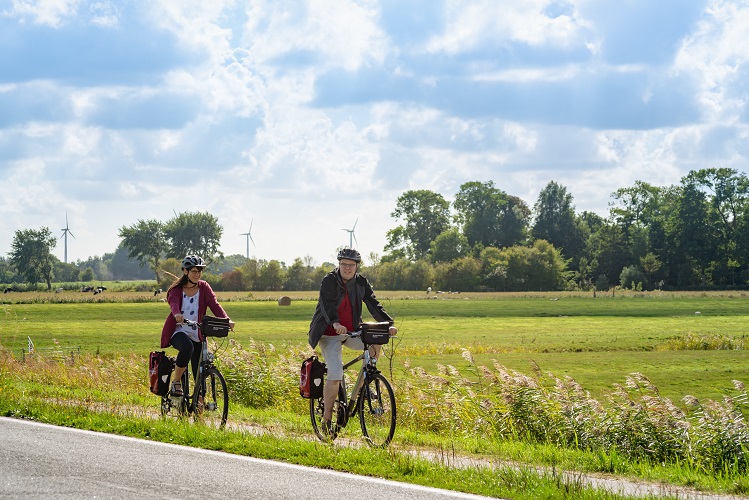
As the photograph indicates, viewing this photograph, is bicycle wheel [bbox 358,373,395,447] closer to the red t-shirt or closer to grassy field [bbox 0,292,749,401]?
the red t-shirt

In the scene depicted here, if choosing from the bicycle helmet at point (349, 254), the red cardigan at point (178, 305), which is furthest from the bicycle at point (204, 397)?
the bicycle helmet at point (349, 254)

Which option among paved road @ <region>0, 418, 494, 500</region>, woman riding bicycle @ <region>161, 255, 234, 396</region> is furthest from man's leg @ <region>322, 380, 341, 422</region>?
woman riding bicycle @ <region>161, 255, 234, 396</region>

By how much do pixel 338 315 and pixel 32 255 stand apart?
179061 mm

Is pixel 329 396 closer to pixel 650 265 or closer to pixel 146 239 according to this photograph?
pixel 650 265

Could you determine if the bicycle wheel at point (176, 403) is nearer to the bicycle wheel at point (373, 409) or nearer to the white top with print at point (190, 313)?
the white top with print at point (190, 313)

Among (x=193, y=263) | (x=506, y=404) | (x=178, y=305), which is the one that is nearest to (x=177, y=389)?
(x=178, y=305)

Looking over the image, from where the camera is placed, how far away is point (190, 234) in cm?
17450

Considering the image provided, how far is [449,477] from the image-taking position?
8.71 metres

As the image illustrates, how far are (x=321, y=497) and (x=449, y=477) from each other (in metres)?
1.31

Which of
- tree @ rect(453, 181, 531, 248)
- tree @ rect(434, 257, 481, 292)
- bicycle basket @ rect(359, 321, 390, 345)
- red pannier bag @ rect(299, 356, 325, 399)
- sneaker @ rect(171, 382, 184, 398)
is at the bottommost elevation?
sneaker @ rect(171, 382, 184, 398)

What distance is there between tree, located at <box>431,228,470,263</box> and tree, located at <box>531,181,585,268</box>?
42.1ft

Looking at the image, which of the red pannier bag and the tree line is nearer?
the red pannier bag

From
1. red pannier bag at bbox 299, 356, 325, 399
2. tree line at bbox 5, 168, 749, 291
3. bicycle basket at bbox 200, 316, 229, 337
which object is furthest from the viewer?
tree line at bbox 5, 168, 749, 291

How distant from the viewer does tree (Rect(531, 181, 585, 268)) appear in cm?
15925
